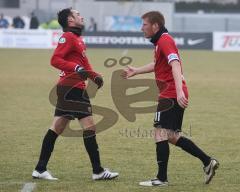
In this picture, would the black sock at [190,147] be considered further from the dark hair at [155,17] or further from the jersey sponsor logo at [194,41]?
the jersey sponsor logo at [194,41]

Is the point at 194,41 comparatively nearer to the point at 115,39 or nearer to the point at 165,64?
the point at 115,39

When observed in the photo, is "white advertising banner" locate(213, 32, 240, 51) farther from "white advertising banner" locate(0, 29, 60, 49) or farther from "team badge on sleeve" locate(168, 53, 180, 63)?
"team badge on sleeve" locate(168, 53, 180, 63)

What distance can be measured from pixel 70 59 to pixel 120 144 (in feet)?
10.5

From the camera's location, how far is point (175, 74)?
750cm

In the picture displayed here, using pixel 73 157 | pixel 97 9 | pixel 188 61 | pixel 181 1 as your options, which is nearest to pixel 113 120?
pixel 73 157

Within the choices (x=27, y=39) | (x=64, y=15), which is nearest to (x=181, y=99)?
(x=64, y=15)

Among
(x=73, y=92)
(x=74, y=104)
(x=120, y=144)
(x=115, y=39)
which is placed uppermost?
(x=73, y=92)

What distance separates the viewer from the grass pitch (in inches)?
318

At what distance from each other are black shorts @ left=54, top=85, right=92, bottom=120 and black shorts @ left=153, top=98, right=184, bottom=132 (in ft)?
2.96

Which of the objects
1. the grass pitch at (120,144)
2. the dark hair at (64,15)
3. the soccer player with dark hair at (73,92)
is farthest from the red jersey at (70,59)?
the grass pitch at (120,144)

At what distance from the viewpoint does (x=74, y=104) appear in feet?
26.9

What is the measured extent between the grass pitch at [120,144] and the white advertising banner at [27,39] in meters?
17.8

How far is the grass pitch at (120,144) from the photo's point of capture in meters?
8.08

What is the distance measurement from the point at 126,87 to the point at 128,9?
1604 inches
